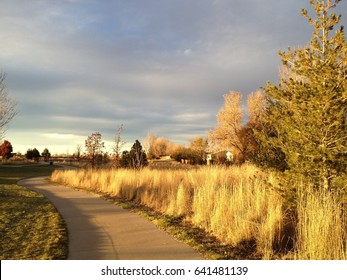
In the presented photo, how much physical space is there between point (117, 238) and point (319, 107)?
5113 millimetres

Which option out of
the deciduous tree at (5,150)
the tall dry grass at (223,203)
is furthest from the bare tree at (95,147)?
the deciduous tree at (5,150)

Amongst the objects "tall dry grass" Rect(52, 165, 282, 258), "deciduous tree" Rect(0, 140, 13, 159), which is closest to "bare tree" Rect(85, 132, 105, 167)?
"tall dry grass" Rect(52, 165, 282, 258)

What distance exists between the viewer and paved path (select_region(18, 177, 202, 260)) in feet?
22.5

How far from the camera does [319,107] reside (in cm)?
762

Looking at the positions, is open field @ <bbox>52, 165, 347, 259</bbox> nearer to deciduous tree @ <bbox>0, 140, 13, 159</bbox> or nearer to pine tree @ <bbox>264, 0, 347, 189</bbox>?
pine tree @ <bbox>264, 0, 347, 189</bbox>

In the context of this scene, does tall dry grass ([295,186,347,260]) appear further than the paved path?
No

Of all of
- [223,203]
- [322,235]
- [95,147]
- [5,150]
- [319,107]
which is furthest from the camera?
[5,150]

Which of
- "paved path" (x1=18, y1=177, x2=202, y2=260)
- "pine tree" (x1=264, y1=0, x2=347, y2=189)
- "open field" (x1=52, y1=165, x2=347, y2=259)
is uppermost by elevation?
"pine tree" (x1=264, y1=0, x2=347, y2=189)

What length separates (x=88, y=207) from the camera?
535 inches

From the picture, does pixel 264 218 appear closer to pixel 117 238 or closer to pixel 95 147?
pixel 117 238

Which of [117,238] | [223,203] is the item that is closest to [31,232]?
[117,238]

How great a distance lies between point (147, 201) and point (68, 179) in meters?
13.0

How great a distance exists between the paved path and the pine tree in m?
3.18

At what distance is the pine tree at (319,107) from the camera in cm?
755
